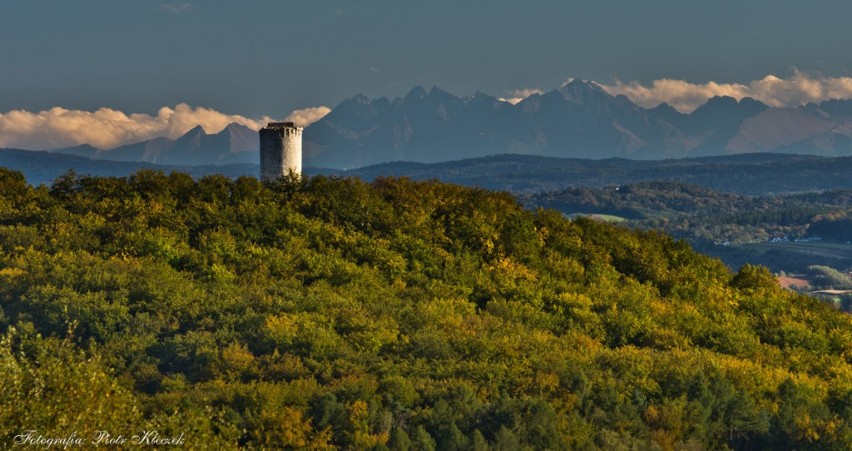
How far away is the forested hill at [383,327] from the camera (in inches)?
1366

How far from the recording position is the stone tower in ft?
202

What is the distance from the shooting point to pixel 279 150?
62312 millimetres

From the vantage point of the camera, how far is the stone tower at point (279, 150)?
2430 inches

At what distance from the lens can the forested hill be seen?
114ft

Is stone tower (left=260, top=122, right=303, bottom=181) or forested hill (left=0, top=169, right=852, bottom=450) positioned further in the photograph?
stone tower (left=260, top=122, right=303, bottom=181)

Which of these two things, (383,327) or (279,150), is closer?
(383,327)

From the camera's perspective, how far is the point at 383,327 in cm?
4375

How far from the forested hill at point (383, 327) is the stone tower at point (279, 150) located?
160cm

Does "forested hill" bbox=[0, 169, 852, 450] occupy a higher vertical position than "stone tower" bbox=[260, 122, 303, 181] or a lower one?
lower

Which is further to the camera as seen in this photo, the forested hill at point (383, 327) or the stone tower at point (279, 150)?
the stone tower at point (279, 150)

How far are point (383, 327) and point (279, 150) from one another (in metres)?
21.2

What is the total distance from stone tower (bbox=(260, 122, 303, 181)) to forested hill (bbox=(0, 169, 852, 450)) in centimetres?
160

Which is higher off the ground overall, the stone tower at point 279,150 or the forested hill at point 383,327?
the stone tower at point 279,150

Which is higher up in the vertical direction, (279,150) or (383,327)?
(279,150)
